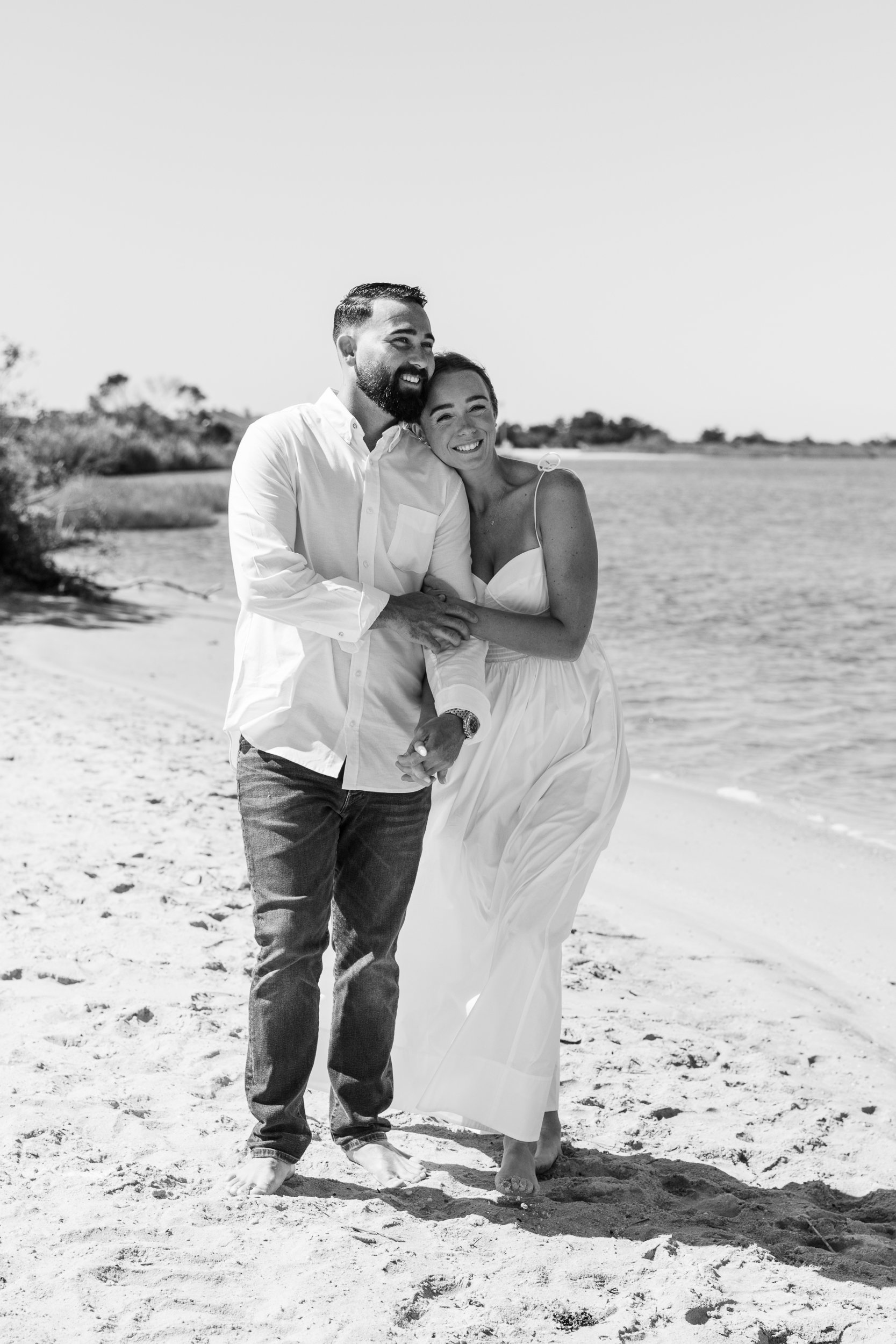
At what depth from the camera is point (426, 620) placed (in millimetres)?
3301

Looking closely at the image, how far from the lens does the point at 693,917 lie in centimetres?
612

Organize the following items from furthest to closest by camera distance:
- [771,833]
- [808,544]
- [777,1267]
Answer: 1. [808,544]
2. [771,833]
3. [777,1267]

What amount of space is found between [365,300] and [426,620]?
850 millimetres

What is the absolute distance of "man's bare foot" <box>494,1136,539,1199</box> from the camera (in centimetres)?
345

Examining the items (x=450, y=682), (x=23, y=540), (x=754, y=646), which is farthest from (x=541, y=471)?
(x=23, y=540)

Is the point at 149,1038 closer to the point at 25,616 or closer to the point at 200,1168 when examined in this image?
the point at 200,1168

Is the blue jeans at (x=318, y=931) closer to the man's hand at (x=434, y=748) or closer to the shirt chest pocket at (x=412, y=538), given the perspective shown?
the man's hand at (x=434, y=748)

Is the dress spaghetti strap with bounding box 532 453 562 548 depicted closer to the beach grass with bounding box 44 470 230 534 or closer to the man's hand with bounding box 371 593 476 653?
the man's hand with bounding box 371 593 476 653

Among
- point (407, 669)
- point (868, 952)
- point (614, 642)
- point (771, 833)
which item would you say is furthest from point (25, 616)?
point (407, 669)

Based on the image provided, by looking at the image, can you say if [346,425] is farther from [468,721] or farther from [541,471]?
[468,721]

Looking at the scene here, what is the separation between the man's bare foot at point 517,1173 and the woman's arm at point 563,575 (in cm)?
133

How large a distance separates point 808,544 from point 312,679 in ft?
95.3

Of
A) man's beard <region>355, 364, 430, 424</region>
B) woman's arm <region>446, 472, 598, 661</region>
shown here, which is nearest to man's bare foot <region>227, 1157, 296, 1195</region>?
woman's arm <region>446, 472, 598, 661</region>

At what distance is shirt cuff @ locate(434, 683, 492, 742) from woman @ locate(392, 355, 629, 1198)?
0.42 ft
